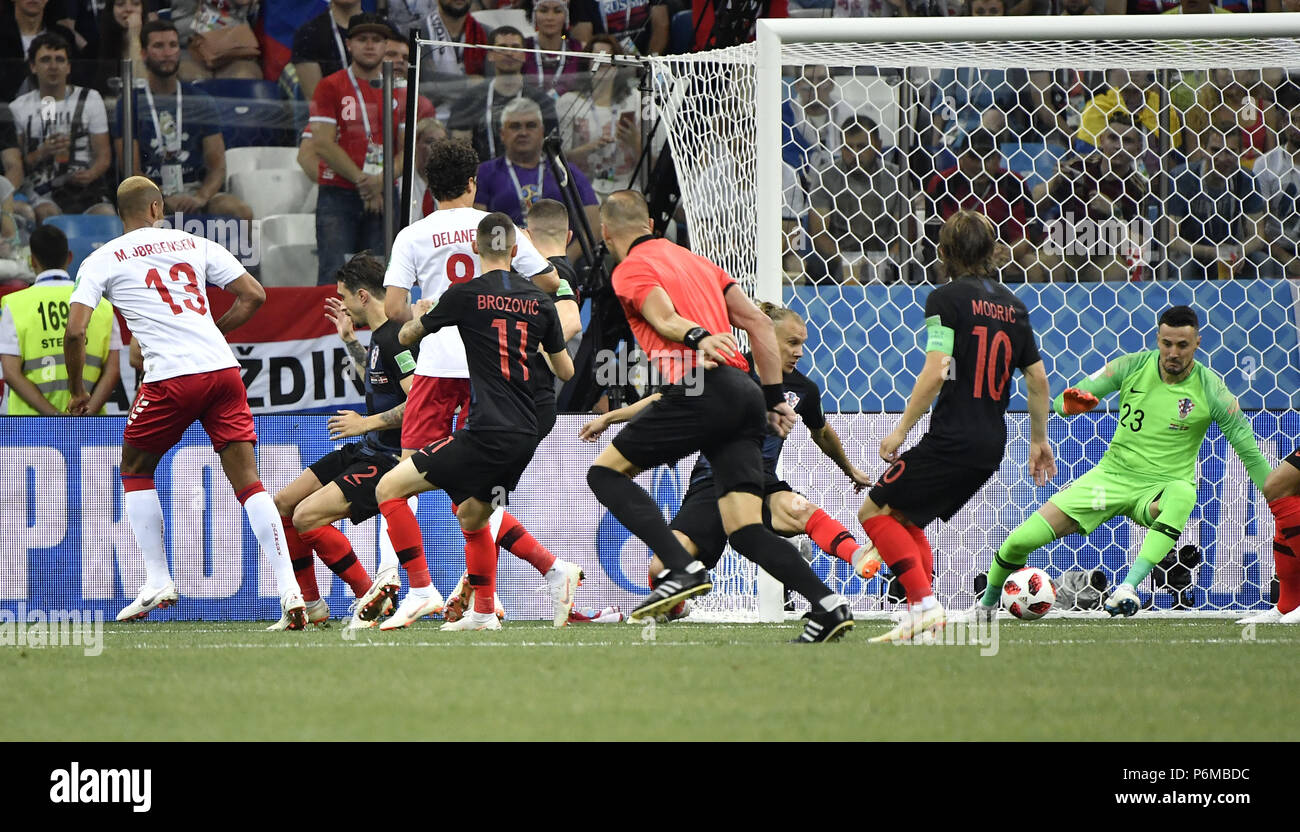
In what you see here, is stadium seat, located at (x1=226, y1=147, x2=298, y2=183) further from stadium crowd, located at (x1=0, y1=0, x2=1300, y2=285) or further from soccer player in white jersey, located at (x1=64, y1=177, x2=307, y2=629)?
soccer player in white jersey, located at (x1=64, y1=177, x2=307, y2=629)

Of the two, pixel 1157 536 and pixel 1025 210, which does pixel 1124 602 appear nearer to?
pixel 1157 536

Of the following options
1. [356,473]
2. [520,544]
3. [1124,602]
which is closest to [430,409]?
[356,473]

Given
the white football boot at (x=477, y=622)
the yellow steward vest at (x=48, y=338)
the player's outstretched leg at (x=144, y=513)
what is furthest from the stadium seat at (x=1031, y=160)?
the player's outstretched leg at (x=144, y=513)

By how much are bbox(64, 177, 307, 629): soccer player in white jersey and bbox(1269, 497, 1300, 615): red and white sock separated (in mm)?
4517

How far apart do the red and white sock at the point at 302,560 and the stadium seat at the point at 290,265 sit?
10.2 feet

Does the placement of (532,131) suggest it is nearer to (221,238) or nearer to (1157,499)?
(221,238)

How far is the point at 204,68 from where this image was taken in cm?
1195

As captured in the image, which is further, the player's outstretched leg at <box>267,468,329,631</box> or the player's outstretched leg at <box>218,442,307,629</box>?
the player's outstretched leg at <box>267,468,329,631</box>

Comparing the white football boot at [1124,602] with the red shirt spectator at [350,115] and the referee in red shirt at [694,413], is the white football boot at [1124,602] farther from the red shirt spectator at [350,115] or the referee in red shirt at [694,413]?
the red shirt spectator at [350,115]

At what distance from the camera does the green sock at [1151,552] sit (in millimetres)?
7688

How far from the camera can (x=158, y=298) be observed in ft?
23.4

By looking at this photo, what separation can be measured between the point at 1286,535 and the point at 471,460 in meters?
3.81

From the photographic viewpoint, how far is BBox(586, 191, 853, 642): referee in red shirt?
19.2ft

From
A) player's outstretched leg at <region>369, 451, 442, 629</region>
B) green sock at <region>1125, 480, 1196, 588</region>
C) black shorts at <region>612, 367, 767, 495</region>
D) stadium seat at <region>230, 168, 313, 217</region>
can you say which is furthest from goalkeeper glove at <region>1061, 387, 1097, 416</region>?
stadium seat at <region>230, 168, 313, 217</region>
